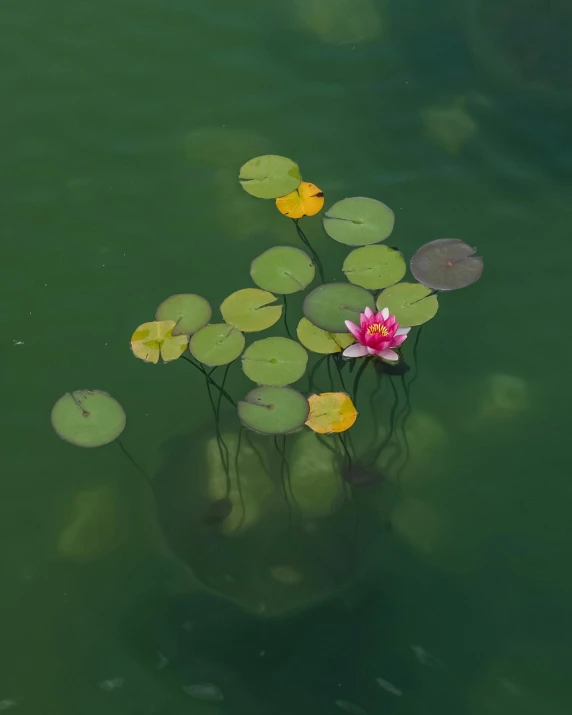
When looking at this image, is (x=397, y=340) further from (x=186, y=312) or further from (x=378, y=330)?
(x=186, y=312)

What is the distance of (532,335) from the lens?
3002 mm

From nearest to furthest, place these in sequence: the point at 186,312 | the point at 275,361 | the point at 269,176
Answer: the point at 275,361, the point at 186,312, the point at 269,176

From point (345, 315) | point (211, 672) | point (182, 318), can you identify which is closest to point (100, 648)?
point (211, 672)

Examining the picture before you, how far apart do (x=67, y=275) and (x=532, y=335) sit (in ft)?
5.42

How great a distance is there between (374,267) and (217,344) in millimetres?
623

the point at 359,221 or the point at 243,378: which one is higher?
the point at 359,221

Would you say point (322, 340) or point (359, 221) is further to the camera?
point (359, 221)

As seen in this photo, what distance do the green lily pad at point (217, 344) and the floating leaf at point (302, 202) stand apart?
563 mm

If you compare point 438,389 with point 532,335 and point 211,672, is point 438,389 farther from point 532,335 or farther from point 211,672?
point 211,672

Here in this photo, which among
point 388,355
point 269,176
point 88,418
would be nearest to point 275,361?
point 388,355

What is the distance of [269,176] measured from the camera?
3.26 metres

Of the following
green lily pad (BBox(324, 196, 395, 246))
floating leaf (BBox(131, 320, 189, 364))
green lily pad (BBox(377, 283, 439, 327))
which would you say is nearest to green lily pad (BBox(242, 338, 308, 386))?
floating leaf (BBox(131, 320, 189, 364))

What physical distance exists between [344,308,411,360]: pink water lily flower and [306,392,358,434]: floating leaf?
0.14 m

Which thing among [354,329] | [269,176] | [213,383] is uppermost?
[269,176]
